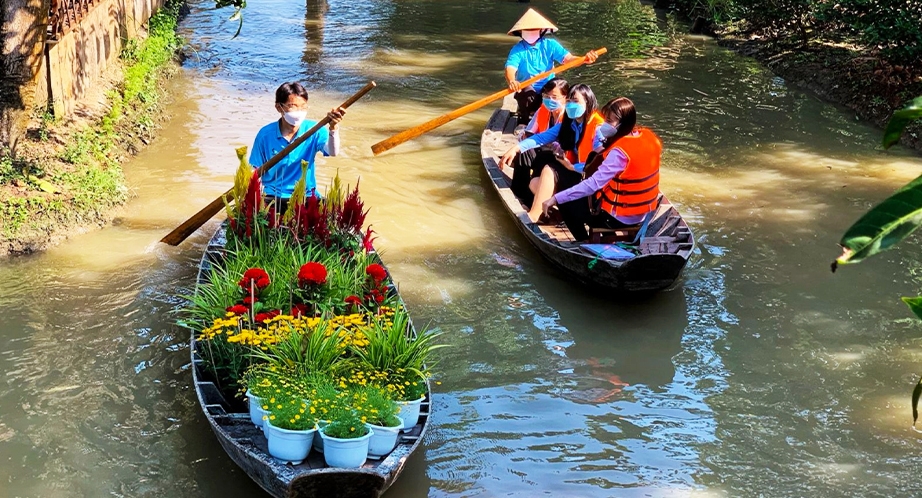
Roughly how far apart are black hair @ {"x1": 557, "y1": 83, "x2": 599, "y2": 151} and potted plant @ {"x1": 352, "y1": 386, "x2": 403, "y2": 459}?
3.87 metres

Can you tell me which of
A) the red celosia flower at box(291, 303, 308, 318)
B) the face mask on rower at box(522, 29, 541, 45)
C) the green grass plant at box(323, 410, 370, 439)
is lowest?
the green grass plant at box(323, 410, 370, 439)

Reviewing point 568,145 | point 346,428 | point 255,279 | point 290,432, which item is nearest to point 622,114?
point 568,145

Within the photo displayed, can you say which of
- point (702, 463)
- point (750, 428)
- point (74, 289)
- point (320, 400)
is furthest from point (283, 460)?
point (74, 289)

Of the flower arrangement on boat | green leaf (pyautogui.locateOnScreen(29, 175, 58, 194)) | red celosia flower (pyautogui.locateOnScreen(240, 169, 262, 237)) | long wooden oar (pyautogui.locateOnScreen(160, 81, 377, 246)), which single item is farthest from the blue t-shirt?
green leaf (pyautogui.locateOnScreen(29, 175, 58, 194))

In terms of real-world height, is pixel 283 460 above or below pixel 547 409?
above

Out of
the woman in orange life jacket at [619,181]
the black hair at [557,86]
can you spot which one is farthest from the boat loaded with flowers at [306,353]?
the black hair at [557,86]

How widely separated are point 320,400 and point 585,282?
3086 millimetres

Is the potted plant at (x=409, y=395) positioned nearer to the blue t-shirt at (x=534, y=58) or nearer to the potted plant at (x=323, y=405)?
the potted plant at (x=323, y=405)

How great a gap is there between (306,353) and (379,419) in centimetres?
66

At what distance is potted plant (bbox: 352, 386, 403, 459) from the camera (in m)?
4.40

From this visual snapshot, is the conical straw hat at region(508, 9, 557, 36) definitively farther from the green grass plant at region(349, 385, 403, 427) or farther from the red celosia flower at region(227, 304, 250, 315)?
the green grass plant at region(349, 385, 403, 427)

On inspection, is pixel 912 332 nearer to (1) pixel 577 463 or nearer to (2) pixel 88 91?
(1) pixel 577 463

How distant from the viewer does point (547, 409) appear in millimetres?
5766

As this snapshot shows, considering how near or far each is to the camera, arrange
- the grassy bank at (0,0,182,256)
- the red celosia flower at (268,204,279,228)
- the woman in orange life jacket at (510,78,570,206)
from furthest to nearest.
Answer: the woman in orange life jacket at (510,78,570,206), the grassy bank at (0,0,182,256), the red celosia flower at (268,204,279,228)
